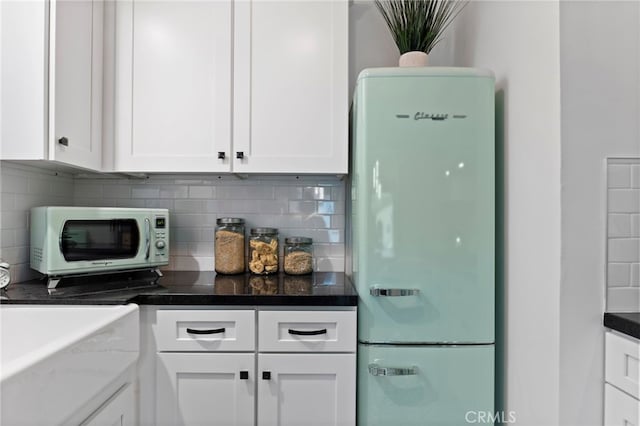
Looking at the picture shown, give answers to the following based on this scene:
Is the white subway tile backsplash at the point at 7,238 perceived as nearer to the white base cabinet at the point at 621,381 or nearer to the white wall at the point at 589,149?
the white wall at the point at 589,149

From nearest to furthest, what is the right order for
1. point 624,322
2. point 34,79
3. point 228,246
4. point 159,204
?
point 624,322, point 34,79, point 228,246, point 159,204

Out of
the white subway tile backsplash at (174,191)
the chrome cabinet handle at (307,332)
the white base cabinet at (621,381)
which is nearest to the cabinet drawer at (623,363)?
the white base cabinet at (621,381)

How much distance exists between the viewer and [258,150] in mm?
1723

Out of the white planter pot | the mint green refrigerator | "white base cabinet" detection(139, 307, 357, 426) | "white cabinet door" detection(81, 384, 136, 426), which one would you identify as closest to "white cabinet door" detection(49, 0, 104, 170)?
"white base cabinet" detection(139, 307, 357, 426)

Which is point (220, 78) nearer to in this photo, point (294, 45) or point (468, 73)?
point (294, 45)

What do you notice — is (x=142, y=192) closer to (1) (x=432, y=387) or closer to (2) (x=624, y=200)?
(1) (x=432, y=387)

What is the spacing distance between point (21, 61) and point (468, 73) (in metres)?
1.62

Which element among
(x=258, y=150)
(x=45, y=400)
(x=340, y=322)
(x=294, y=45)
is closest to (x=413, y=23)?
(x=294, y=45)

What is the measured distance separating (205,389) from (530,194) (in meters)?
1.34

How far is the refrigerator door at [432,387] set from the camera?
1407 millimetres

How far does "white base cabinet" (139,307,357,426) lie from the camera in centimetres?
143

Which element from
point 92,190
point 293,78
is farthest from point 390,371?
point 92,190

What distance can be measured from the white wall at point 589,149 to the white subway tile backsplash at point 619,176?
0.07ft

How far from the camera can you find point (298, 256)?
1884 millimetres
